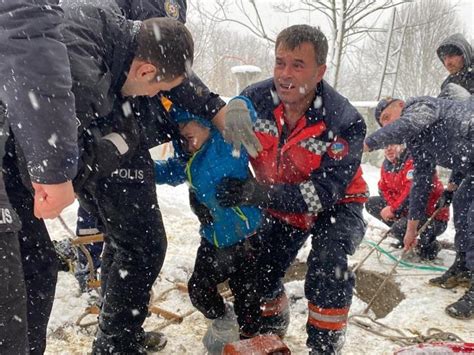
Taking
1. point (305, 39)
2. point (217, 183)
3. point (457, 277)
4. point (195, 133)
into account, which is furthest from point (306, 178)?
point (457, 277)

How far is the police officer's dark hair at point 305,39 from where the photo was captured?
2.63 meters

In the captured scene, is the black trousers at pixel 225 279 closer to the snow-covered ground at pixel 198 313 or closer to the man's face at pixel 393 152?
the snow-covered ground at pixel 198 313

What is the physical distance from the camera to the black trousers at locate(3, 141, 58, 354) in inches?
64.2

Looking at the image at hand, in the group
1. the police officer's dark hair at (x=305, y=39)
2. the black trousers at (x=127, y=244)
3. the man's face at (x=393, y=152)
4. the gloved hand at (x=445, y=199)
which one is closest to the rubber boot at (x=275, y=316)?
the black trousers at (x=127, y=244)

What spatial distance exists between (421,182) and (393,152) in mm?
765

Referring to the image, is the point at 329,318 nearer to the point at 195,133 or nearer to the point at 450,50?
the point at 195,133

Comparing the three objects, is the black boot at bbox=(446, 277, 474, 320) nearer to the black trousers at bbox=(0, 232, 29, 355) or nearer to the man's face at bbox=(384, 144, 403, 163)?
the man's face at bbox=(384, 144, 403, 163)

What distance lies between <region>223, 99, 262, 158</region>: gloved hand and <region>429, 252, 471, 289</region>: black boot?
2.36 metres

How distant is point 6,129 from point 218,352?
165 centimetres

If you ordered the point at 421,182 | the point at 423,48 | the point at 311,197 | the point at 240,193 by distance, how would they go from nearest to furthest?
the point at 240,193, the point at 311,197, the point at 421,182, the point at 423,48

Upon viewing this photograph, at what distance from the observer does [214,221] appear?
8.00ft

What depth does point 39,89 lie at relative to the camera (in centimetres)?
134

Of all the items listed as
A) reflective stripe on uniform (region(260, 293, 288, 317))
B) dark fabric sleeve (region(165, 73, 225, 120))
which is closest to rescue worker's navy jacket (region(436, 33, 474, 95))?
reflective stripe on uniform (region(260, 293, 288, 317))

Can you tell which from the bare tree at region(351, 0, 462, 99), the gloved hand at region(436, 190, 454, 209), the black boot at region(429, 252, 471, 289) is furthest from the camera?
the bare tree at region(351, 0, 462, 99)
